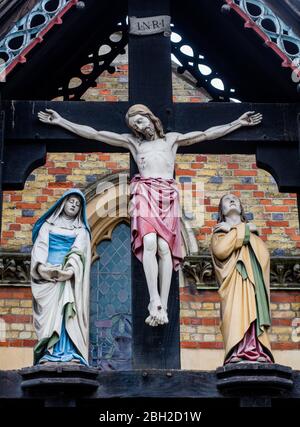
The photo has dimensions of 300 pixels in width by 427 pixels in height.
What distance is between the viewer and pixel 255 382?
9.02m

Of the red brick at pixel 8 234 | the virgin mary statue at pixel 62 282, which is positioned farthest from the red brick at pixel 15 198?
the virgin mary statue at pixel 62 282

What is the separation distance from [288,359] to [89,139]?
498cm

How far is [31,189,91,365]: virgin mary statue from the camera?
9266mm

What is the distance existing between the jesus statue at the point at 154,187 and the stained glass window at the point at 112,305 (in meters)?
4.78

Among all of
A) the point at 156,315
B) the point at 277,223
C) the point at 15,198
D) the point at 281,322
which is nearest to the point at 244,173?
the point at 277,223

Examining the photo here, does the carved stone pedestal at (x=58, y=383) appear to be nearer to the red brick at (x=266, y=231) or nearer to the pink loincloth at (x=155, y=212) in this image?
the pink loincloth at (x=155, y=212)

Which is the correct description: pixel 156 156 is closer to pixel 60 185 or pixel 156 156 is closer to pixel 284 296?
pixel 284 296

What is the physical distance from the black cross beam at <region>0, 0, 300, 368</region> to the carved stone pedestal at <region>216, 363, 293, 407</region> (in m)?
1.77

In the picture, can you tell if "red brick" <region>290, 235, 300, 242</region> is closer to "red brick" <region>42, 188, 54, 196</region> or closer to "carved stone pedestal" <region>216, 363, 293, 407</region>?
"red brick" <region>42, 188, 54, 196</region>

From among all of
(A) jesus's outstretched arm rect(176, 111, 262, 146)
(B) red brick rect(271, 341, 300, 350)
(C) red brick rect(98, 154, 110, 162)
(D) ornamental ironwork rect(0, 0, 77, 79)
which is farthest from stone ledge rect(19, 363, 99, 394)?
(C) red brick rect(98, 154, 110, 162)
